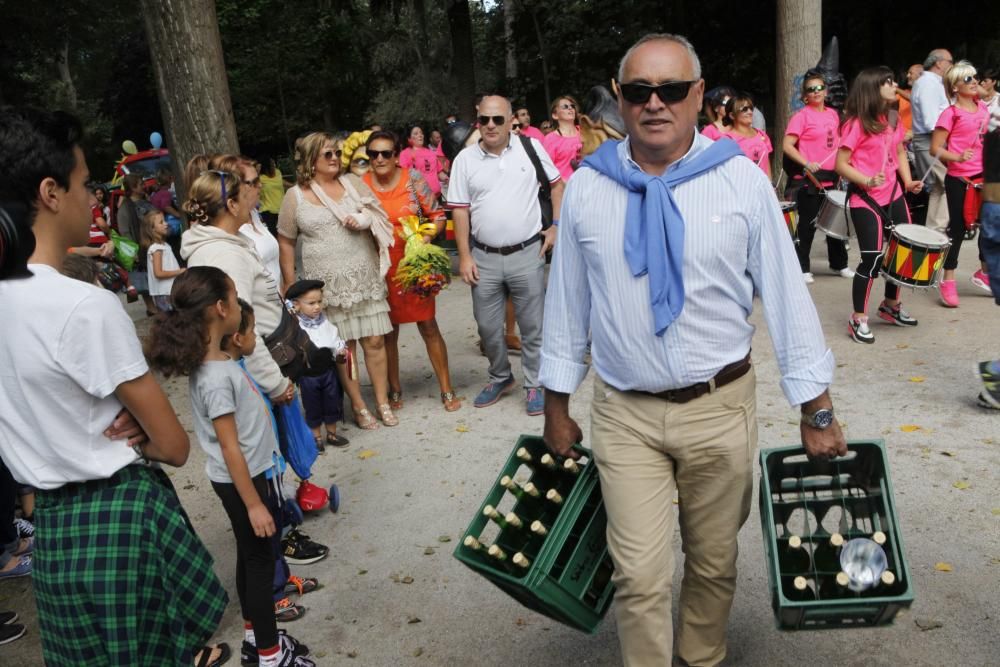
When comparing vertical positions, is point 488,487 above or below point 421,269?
below

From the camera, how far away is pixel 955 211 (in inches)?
335

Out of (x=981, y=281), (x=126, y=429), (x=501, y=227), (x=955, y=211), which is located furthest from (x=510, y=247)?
(x=981, y=281)

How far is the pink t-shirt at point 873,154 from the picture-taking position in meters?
7.25

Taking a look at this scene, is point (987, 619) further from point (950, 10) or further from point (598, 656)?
point (950, 10)

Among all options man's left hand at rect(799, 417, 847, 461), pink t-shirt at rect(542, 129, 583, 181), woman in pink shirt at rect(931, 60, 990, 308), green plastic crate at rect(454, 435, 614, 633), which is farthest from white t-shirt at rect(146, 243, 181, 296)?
woman in pink shirt at rect(931, 60, 990, 308)

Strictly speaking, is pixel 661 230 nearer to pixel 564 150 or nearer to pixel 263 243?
pixel 263 243

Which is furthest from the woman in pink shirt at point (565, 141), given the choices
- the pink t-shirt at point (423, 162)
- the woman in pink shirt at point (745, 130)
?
the pink t-shirt at point (423, 162)

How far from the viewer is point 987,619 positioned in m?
3.62

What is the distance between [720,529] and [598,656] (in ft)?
2.94

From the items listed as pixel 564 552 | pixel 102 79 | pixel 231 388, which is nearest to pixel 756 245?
pixel 564 552

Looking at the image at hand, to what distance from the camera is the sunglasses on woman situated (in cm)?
A: 291

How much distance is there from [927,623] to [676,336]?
178 centimetres

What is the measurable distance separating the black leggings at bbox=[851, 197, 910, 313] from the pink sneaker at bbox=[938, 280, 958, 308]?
1.17m

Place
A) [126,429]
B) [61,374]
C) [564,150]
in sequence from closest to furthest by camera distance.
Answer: [61,374], [126,429], [564,150]
